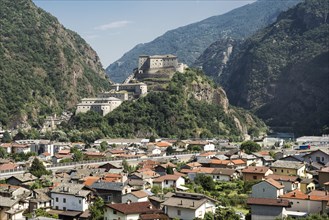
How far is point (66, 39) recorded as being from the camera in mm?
178875

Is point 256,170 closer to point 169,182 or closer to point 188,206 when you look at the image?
point 169,182

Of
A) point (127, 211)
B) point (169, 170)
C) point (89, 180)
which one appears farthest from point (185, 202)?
point (169, 170)

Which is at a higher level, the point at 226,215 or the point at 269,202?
the point at 269,202

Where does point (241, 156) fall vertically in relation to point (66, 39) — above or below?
below

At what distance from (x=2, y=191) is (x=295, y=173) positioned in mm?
28057

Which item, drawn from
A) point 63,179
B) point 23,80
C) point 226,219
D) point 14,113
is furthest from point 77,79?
point 226,219

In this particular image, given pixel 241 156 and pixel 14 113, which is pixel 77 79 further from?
pixel 241 156

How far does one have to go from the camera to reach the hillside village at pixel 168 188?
122 ft

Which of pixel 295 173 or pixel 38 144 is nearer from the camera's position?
pixel 295 173

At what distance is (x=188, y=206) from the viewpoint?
36.8 metres

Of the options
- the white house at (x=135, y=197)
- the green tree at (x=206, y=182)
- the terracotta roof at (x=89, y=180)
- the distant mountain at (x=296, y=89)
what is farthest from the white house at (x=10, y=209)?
→ the distant mountain at (x=296, y=89)

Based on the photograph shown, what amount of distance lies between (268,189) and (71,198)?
52.7ft

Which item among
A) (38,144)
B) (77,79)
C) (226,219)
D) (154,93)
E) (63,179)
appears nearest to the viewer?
(226,219)

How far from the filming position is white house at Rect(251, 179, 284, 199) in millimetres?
42188
